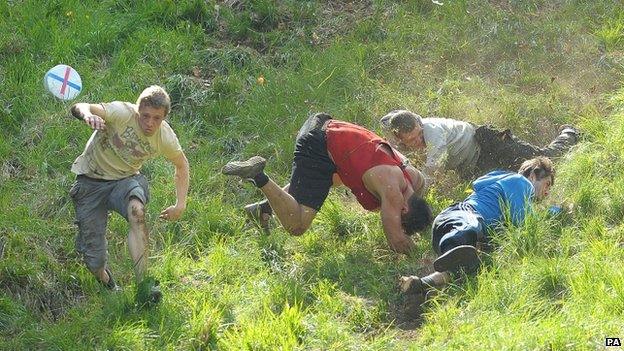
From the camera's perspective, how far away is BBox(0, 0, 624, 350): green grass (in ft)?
19.2

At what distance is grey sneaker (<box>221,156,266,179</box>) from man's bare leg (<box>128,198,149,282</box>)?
82 cm

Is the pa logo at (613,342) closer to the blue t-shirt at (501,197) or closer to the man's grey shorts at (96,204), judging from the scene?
the blue t-shirt at (501,197)

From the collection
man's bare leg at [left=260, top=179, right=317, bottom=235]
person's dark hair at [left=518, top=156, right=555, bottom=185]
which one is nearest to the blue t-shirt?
person's dark hair at [left=518, top=156, right=555, bottom=185]

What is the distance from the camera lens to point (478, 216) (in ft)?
21.7

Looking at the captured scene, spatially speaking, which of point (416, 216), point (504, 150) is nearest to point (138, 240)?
point (416, 216)

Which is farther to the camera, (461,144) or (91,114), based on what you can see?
(461,144)

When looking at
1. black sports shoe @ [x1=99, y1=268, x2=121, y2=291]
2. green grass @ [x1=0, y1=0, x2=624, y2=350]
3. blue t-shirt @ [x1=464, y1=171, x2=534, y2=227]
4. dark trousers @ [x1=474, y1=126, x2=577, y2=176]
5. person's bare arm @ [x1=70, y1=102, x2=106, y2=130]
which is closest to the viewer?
green grass @ [x1=0, y1=0, x2=624, y2=350]

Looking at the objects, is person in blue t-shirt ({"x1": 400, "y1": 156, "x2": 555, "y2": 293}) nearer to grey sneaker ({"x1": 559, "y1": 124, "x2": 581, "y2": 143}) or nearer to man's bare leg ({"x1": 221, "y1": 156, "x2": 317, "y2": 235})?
man's bare leg ({"x1": 221, "y1": 156, "x2": 317, "y2": 235})

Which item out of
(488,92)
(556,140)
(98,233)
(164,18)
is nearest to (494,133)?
(556,140)

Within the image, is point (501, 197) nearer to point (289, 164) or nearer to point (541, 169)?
point (541, 169)

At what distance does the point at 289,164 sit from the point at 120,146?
256 cm

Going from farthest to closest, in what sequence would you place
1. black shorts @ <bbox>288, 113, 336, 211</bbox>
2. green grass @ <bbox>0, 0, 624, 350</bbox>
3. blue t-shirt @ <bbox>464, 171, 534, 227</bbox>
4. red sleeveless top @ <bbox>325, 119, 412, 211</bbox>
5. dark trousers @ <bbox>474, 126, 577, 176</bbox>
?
dark trousers @ <bbox>474, 126, 577, 176</bbox>
black shorts @ <bbox>288, 113, 336, 211</bbox>
red sleeveless top @ <bbox>325, 119, 412, 211</bbox>
blue t-shirt @ <bbox>464, 171, 534, 227</bbox>
green grass @ <bbox>0, 0, 624, 350</bbox>

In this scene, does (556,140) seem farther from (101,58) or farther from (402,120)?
(101,58)

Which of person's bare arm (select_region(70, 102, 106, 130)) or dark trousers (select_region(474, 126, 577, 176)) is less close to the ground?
person's bare arm (select_region(70, 102, 106, 130))
